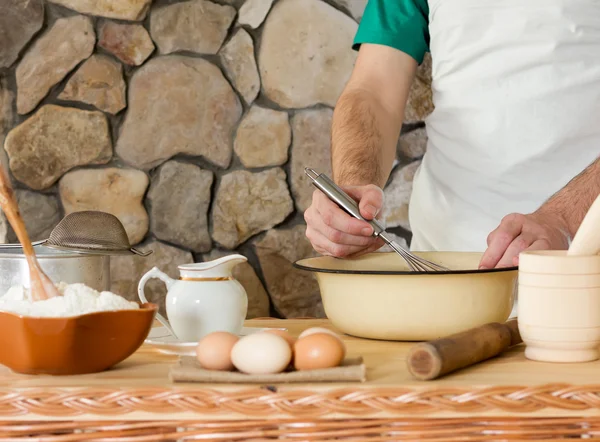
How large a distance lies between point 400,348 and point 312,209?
367mm

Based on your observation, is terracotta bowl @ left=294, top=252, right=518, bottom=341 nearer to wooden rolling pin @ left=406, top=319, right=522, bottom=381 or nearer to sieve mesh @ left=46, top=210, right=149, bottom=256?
wooden rolling pin @ left=406, top=319, right=522, bottom=381

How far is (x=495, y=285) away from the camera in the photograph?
863 mm

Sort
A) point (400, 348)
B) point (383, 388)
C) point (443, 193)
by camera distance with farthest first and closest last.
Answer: point (443, 193), point (400, 348), point (383, 388)

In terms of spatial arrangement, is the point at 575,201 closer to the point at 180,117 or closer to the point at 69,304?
the point at 69,304

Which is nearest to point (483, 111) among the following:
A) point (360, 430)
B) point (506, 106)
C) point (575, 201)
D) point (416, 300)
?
point (506, 106)

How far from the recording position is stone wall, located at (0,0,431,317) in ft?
6.60

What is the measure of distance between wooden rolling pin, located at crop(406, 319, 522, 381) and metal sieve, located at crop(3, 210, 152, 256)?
0.49 meters

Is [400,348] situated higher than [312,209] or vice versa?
[312,209]

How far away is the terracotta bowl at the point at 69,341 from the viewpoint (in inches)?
27.6

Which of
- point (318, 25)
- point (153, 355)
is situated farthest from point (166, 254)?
point (153, 355)

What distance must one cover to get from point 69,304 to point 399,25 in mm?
1112

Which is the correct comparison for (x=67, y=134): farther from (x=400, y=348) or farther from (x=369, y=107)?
(x=400, y=348)

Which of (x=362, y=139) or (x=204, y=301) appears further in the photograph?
(x=362, y=139)

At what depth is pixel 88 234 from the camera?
1.05 meters
